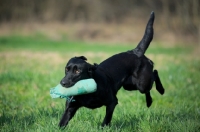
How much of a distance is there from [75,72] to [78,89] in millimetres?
271

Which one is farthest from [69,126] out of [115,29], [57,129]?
[115,29]

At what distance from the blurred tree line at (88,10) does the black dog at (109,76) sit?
100 feet

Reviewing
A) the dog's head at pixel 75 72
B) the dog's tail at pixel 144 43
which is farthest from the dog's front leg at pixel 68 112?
the dog's tail at pixel 144 43

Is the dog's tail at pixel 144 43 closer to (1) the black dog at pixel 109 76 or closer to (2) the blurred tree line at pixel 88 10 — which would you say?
(1) the black dog at pixel 109 76

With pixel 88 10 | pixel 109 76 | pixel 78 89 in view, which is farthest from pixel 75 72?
pixel 88 10

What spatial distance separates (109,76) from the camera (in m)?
5.39

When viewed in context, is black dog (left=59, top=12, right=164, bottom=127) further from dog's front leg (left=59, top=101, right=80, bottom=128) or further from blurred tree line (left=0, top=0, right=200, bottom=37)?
blurred tree line (left=0, top=0, right=200, bottom=37)

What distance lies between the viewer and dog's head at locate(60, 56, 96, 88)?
449 cm

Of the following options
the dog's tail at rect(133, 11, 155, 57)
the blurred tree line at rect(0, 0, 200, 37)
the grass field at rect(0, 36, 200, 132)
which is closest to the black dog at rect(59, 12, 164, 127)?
the dog's tail at rect(133, 11, 155, 57)

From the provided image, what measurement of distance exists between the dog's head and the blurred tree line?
1259 inches

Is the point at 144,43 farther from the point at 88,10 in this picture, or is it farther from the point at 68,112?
the point at 88,10

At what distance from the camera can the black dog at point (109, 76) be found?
466 centimetres

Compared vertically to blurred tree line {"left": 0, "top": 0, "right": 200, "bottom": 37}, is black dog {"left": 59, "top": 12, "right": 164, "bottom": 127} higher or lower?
lower

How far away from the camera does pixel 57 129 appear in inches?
174
